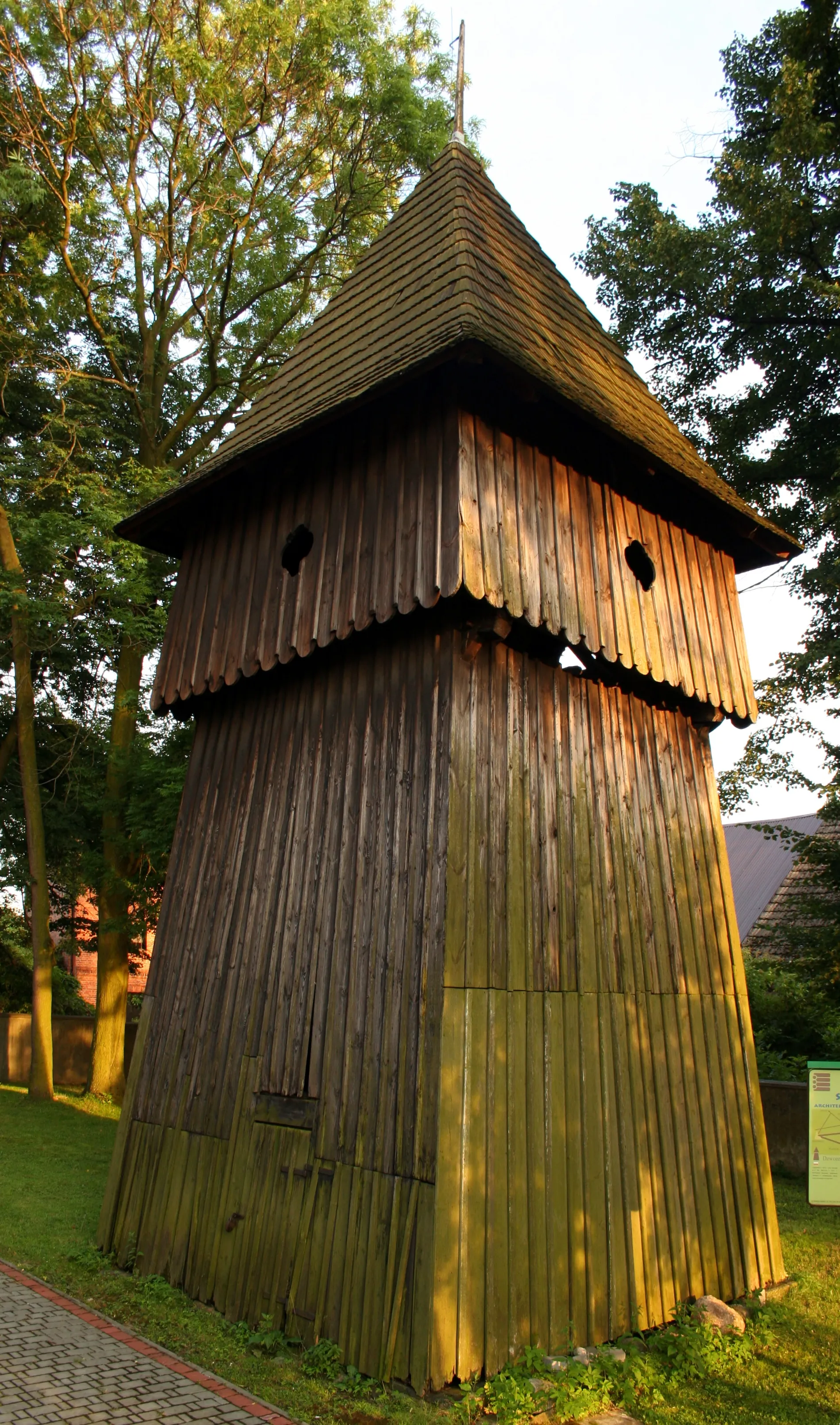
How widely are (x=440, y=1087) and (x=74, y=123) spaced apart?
16.8 metres

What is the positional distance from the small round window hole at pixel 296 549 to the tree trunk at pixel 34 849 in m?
9.27

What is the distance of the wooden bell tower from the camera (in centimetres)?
580

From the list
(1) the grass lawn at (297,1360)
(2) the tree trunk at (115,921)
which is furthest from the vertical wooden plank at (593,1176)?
(2) the tree trunk at (115,921)

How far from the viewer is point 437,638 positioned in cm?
659

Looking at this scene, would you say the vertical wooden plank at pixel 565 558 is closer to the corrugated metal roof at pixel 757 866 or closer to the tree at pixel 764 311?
the tree at pixel 764 311

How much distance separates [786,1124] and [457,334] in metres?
10.2

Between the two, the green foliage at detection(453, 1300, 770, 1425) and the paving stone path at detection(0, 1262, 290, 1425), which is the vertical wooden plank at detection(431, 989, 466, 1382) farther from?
the paving stone path at detection(0, 1262, 290, 1425)

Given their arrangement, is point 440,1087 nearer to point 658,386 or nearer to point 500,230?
point 500,230

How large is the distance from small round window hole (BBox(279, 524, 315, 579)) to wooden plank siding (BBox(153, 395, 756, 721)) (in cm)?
8

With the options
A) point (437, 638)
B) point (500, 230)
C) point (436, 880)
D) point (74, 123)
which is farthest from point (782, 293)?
point (436, 880)

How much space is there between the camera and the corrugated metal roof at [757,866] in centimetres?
2547

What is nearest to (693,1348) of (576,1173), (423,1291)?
(576,1173)

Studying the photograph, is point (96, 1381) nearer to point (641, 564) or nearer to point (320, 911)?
point (320, 911)

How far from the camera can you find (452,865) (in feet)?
19.6
